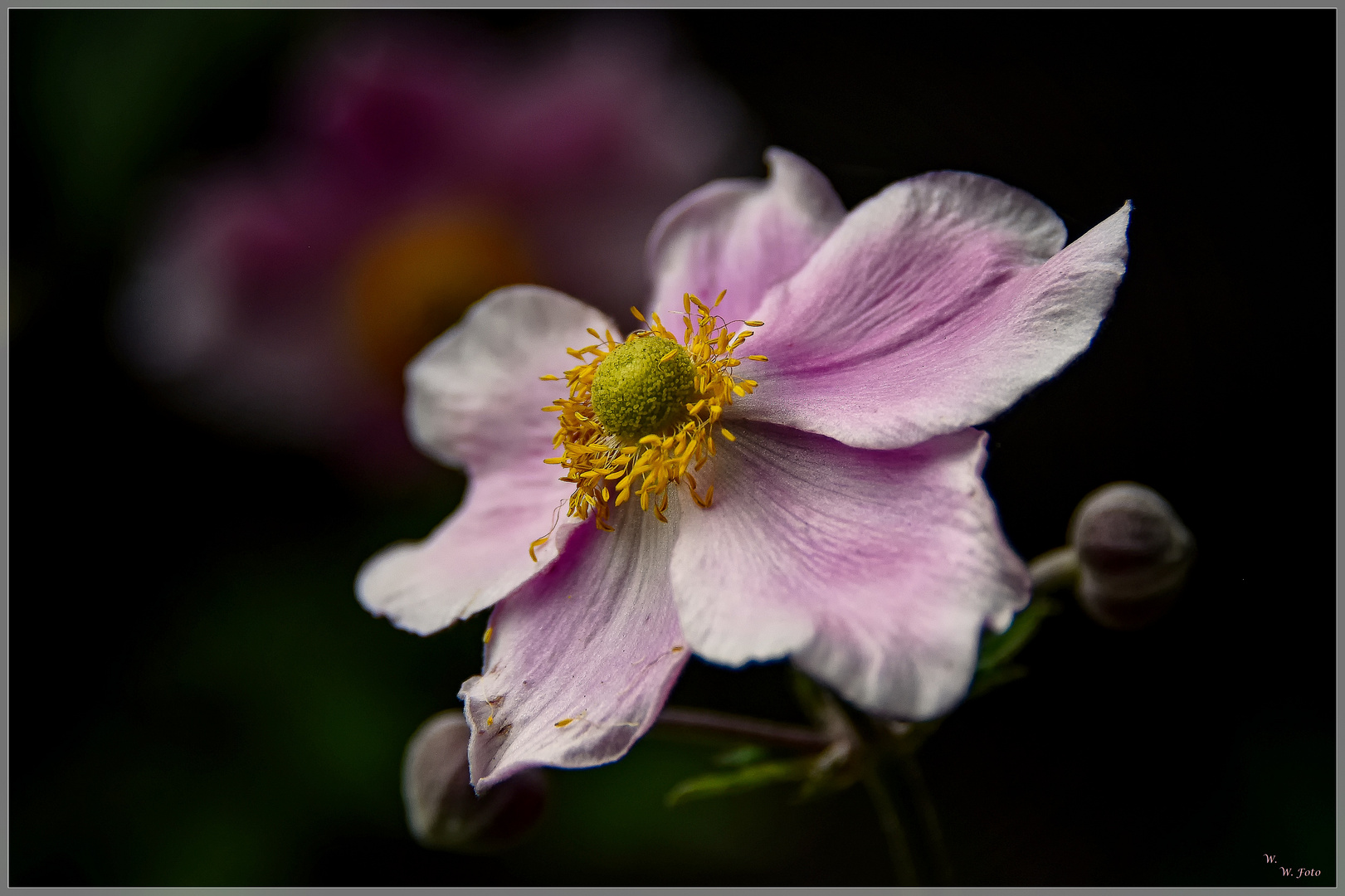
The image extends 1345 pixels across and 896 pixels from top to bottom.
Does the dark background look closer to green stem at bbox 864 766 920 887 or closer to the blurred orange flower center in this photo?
the blurred orange flower center

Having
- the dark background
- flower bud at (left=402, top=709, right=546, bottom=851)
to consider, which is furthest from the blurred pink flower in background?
A: flower bud at (left=402, top=709, right=546, bottom=851)

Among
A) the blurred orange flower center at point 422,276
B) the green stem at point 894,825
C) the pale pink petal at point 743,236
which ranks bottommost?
the green stem at point 894,825

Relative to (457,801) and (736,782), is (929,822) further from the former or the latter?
(457,801)

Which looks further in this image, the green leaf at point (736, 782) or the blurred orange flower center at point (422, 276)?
the blurred orange flower center at point (422, 276)

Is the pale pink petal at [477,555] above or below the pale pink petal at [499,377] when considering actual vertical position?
below

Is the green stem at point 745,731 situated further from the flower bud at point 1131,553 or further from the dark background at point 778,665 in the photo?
the dark background at point 778,665

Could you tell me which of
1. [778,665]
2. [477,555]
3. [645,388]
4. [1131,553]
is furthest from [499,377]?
[778,665]

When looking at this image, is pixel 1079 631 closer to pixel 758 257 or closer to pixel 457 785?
pixel 758 257

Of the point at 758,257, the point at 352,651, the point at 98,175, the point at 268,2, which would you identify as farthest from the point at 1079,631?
the point at 98,175

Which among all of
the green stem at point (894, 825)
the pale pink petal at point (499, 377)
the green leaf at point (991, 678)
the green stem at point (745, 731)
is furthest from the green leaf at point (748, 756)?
the pale pink petal at point (499, 377)
